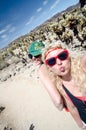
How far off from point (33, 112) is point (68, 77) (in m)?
5.54

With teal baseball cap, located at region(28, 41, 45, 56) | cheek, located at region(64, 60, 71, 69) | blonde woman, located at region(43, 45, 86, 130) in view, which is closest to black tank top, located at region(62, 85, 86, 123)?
blonde woman, located at region(43, 45, 86, 130)

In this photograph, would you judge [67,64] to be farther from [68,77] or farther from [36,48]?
[36,48]

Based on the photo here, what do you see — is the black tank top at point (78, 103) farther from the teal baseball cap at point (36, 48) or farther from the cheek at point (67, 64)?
the teal baseball cap at point (36, 48)

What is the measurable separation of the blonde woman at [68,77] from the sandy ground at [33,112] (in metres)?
3.08

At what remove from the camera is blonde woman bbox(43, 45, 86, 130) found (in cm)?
227

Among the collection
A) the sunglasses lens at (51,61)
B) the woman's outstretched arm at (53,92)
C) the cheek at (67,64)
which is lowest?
the woman's outstretched arm at (53,92)

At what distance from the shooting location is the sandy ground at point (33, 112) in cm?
624

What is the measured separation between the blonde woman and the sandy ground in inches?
121

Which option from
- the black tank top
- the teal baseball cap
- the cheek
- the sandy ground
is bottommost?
the sandy ground

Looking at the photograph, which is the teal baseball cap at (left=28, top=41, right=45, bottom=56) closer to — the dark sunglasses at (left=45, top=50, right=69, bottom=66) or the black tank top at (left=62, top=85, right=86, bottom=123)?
the dark sunglasses at (left=45, top=50, right=69, bottom=66)

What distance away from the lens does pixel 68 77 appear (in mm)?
2420

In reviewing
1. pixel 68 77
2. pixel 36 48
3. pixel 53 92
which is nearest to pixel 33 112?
pixel 36 48

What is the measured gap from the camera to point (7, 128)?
7.32 m

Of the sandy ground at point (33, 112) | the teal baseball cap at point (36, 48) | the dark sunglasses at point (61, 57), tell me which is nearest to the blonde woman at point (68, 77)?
the dark sunglasses at point (61, 57)
